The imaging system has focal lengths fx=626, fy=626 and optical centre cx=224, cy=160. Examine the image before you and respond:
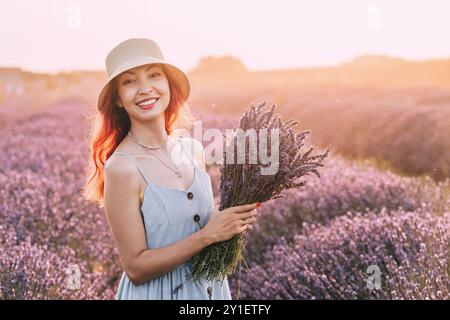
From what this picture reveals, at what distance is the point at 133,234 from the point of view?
1.97 meters

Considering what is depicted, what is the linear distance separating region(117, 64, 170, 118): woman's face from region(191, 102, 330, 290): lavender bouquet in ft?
0.88

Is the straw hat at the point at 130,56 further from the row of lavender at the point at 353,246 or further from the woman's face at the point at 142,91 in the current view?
the row of lavender at the point at 353,246

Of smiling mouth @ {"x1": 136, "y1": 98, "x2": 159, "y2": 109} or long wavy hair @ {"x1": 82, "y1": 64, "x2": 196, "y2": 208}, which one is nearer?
smiling mouth @ {"x1": 136, "y1": 98, "x2": 159, "y2": 109}

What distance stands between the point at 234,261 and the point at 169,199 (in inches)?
13.7

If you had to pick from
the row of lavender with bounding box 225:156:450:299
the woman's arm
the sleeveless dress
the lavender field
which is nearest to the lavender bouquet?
the sleeveless dress

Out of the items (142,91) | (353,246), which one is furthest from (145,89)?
(353,246)

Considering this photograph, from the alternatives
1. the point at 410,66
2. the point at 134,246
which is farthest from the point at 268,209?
the point at 410,66

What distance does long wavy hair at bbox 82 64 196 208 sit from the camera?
2.21m

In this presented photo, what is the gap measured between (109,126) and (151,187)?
0.35m

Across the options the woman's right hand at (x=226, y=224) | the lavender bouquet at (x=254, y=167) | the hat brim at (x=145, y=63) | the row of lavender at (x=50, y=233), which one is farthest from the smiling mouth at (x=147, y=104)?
the row of lavender at (x=50, y=233)

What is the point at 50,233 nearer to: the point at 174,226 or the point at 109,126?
the point at 109,126

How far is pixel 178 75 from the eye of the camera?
225cm

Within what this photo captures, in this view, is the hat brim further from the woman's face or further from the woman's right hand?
the woman's right hand
